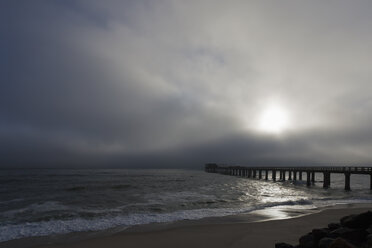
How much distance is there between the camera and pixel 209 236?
32.7 feet

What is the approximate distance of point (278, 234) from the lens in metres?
10.1

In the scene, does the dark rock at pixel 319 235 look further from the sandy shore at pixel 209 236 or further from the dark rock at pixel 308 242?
the sandy shore at pixel 209 236

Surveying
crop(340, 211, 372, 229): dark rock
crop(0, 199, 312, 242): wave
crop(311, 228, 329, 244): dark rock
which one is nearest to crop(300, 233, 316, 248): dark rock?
crop(311, 228, 329, 244): dark rock

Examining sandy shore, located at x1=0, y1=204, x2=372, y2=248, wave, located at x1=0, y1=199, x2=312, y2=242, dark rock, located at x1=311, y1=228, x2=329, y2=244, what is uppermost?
dark rock, located at x1=311, y1=228, x2=329, y2=244

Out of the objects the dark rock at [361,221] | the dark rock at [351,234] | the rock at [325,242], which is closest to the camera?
the rock at [325,242]

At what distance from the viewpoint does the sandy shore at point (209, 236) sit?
8961mm

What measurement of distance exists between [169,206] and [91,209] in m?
4.92

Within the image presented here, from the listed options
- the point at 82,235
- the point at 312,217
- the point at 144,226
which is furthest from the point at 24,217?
the point at 312,217

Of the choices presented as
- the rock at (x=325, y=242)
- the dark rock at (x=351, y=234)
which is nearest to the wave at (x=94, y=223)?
the dark rock at (x=351, y=234)

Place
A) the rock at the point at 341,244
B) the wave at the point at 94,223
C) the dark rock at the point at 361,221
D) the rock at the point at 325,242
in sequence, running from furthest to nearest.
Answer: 1. the wave at the point at 94,223
2. the dark rock at the point at 361,221
3. the rock at the point at 325,242
4. the rock at the point at 341,244

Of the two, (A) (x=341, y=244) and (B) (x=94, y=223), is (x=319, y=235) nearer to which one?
(A) (x=341, y=244)

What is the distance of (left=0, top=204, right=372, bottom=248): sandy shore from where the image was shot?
353 inches

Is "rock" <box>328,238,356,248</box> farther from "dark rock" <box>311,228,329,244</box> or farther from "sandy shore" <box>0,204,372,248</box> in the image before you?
"sandy shore" <box>0,204,372,248</box>

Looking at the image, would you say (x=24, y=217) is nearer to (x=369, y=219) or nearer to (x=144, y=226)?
(x=144, y=226)
